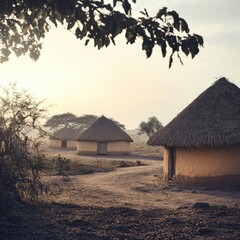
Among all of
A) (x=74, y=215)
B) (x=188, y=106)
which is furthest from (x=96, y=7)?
(x=188, y=106)

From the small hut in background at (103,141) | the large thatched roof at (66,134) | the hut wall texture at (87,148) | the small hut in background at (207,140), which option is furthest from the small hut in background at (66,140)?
the small hut in background at (207,140)

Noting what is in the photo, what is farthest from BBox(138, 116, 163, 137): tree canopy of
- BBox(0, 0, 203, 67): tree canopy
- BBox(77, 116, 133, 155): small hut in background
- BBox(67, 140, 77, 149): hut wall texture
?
BBox(0, 0, 203, 67): tree canopy

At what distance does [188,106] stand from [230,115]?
212 centimetres

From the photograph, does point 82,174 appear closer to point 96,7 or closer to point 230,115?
point 230,115

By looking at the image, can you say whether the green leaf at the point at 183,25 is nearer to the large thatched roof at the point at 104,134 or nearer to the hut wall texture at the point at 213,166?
the hut wall texture at the point at 213,166

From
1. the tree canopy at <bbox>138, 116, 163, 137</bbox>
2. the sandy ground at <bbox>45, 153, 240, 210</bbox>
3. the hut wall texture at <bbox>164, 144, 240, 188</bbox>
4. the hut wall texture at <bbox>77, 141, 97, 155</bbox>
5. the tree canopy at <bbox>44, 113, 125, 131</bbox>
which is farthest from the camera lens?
the tree canopy at <bbox>44, 113, 125, 131</bbox>

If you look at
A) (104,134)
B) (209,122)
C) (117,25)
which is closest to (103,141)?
(104,134)

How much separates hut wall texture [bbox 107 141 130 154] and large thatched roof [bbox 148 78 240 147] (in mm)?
16275

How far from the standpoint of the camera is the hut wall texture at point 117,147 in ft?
105

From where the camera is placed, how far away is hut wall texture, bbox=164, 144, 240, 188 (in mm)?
13258

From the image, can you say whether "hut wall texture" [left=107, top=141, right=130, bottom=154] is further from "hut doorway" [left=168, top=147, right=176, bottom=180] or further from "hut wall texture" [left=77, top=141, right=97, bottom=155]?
"hut doorway" [left=168, top=147, right=176, bottom=180]

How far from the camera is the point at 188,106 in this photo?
15812 mm

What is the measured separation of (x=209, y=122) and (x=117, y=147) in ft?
61.1

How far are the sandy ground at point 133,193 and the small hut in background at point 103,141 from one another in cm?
1521
